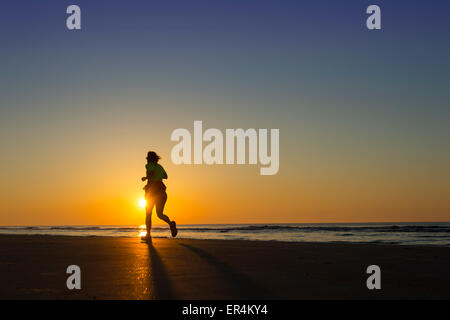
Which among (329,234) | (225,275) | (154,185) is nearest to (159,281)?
(225,275)

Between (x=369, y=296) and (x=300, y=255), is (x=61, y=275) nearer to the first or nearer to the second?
(x=369, y=296)

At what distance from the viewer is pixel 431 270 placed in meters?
7.32

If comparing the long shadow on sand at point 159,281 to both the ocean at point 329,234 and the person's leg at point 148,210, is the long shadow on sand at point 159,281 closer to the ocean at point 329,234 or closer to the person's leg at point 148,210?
the person's leg at point 148,210

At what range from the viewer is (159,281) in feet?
20.3

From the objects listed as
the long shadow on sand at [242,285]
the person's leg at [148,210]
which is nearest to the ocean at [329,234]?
the person's leg at [148,210]

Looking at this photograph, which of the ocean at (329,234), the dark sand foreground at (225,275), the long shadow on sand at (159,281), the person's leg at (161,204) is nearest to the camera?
the long shadow on sand at (159,281)

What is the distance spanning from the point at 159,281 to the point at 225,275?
100 centimetres

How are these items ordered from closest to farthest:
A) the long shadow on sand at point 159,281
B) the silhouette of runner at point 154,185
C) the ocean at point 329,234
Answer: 1. the long shadow on sand at point 159,281
2. the silhouette of runner at point 154,185
3. the ocean at point 329,234

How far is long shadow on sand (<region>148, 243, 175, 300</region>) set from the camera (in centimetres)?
527

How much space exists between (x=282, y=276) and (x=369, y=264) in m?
2.05

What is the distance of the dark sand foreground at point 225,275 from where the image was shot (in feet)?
17.8
